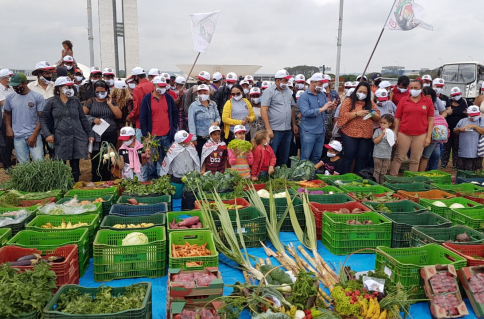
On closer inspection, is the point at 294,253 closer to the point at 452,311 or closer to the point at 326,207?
the point at 326,207

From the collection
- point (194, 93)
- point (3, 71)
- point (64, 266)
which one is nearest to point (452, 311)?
point (64, 266)

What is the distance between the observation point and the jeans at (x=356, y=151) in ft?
23.8

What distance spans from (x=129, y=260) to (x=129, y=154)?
128 inches

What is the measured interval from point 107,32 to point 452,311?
1806 centimetres

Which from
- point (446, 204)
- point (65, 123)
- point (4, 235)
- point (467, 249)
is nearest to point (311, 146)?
point (446, 204)

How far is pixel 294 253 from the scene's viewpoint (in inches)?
167

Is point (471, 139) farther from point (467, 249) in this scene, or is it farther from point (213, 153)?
point (213, 153)

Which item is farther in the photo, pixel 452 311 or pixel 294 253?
pixel 294 253

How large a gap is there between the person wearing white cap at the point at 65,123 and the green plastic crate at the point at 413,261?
5258 mm

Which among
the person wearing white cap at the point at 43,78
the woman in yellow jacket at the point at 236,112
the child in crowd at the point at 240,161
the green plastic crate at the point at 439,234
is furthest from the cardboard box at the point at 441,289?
the person wearing white cap at the point at 43,78

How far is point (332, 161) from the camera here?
24.9ft

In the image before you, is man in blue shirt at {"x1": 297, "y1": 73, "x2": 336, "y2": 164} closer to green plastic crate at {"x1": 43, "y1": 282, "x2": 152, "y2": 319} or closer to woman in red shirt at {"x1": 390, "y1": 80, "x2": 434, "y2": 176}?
woman in red shirt at {"x1": 390, "y1": 80, "x2": 434, "y2": 176}

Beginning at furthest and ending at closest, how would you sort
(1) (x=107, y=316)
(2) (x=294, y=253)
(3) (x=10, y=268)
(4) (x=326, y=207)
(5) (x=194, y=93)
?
(5) (x=194, y=93), (4) (x=326, y=207), (2) (x=294, y=253), (3) (x=10, y=268), (1) (x=107, y=316)

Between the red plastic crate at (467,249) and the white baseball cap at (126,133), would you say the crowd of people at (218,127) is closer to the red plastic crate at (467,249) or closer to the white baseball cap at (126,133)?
the white baseball cap at (126,133)
